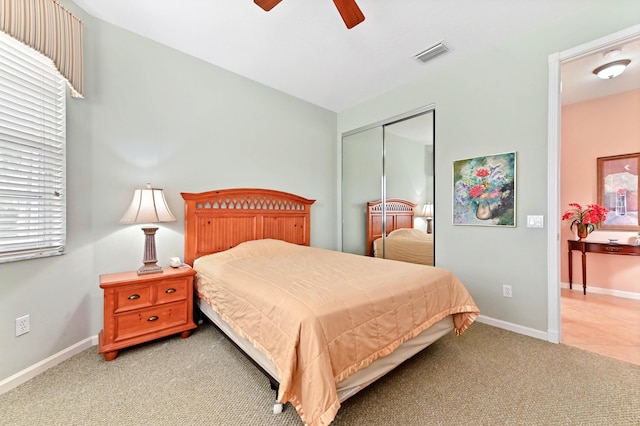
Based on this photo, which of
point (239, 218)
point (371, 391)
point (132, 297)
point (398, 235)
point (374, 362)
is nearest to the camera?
point (374, 362)

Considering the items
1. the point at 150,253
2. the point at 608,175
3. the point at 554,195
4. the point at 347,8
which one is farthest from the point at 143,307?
the point at 608,175

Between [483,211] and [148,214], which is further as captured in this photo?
[483,211]

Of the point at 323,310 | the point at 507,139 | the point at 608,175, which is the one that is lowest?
the point at 323,310

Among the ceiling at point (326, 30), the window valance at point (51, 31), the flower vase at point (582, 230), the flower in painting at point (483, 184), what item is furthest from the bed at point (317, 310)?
the flower vase at point (582, 230)

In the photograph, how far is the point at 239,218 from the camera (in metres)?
3.21

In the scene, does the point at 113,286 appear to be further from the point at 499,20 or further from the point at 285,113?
the point at 499,20

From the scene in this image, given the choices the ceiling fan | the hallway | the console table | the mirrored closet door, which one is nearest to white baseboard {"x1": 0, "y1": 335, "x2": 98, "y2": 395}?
the ceiling fan

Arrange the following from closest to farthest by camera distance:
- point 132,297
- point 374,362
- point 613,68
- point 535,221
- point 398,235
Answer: point 374,362
point 132,297
point 535,221
point 613,68
point 398,235

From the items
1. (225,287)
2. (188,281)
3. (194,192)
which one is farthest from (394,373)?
(194,192)

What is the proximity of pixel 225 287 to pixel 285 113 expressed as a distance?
2682 mm

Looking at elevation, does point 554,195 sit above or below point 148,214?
above

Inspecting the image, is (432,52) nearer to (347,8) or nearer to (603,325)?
(347,8)

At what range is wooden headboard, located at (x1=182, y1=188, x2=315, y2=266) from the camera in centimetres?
283

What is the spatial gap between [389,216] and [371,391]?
8.07ft
